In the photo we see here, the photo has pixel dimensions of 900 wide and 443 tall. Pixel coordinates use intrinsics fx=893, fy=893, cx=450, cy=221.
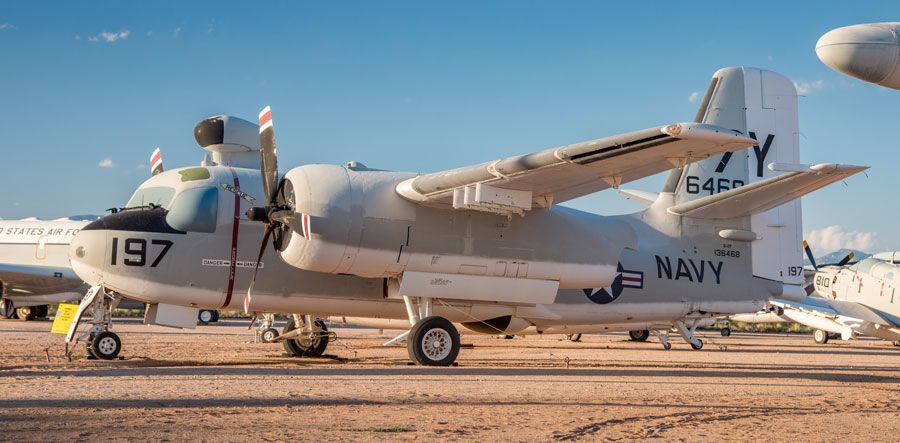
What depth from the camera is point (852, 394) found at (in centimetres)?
1258

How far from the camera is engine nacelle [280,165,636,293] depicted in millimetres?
14438

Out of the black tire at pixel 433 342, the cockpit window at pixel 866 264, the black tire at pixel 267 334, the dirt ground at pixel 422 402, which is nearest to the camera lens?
the dirt ground at pixel 422 402

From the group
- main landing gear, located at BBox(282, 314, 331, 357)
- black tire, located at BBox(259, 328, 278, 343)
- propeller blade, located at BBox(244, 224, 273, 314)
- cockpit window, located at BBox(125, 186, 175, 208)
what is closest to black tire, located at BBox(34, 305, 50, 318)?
black tire, located at BBox(259, 328, 278, 343)

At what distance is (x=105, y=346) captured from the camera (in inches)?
625

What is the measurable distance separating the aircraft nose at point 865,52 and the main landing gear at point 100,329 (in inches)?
506

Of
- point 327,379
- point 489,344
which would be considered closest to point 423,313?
point 327,379

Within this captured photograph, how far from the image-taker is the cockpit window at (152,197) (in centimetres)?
1603

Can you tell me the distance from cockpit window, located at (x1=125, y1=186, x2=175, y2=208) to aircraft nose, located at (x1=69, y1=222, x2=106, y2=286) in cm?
108

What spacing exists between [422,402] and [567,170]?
5.45 metres

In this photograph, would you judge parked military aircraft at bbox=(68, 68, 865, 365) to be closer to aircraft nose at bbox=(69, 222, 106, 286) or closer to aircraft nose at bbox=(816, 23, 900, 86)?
aircraft nose at bbox=(69, 222, 106, 286)

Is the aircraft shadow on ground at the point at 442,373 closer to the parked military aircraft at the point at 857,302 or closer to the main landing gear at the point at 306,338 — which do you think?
the main landing gear at the point at 306,338

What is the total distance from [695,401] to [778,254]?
9752 millimetres

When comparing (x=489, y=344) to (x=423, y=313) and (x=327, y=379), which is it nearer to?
(x=423, y=313)

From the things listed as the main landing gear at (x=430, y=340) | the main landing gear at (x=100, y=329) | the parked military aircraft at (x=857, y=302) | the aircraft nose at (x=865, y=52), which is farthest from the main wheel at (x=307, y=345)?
the parked military aircraft at (x=857, y=302)
